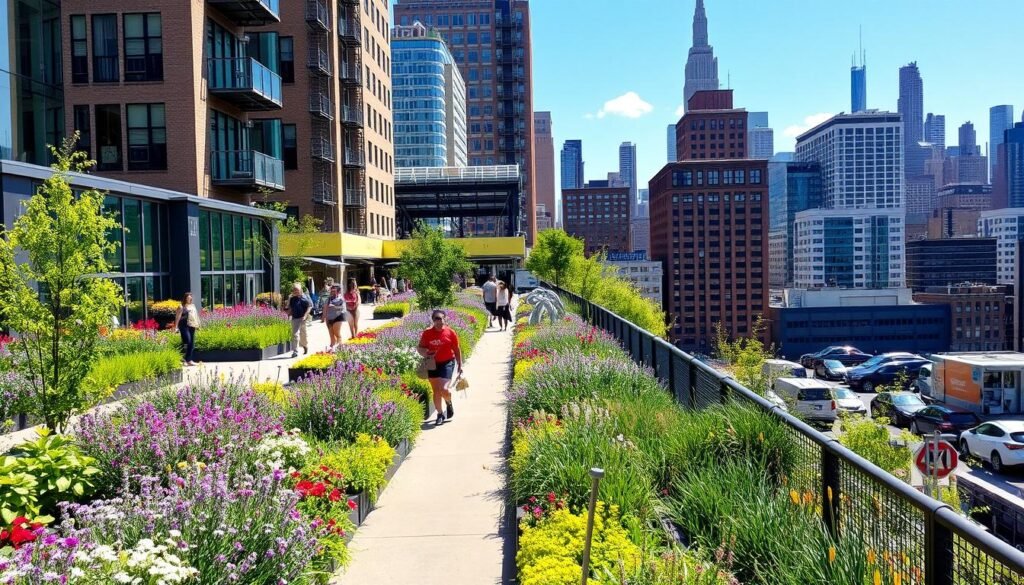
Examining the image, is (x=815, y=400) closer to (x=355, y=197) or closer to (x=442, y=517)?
(x=442, y=517)

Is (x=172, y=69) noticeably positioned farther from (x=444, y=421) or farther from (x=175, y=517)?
(x=175, y=517)

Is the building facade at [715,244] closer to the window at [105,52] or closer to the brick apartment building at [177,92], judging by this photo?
the brick apartment building at [177,92]

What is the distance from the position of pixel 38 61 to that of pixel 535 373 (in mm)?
26260

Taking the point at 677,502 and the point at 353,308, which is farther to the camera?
the point at 353,308

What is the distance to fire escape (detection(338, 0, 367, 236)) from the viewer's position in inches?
2000

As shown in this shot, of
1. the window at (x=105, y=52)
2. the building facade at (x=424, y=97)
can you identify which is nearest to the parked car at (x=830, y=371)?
the window at (x=105, y=52)

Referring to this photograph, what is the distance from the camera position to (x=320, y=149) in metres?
47.1

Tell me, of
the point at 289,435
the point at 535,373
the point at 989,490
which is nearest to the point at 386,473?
the point at 289,435

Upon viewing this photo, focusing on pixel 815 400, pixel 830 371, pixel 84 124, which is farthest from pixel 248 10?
pixel 830 371

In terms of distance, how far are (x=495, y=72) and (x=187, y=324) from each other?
486 ft

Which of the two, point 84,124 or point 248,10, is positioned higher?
point 248,10

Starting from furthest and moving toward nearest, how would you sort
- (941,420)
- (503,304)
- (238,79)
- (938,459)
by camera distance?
(941,420) < (238,79) < (503,304) < (938,459)

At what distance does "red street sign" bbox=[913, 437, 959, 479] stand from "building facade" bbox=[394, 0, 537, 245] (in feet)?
432

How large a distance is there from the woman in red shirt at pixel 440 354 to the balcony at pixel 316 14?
39.3 metres
